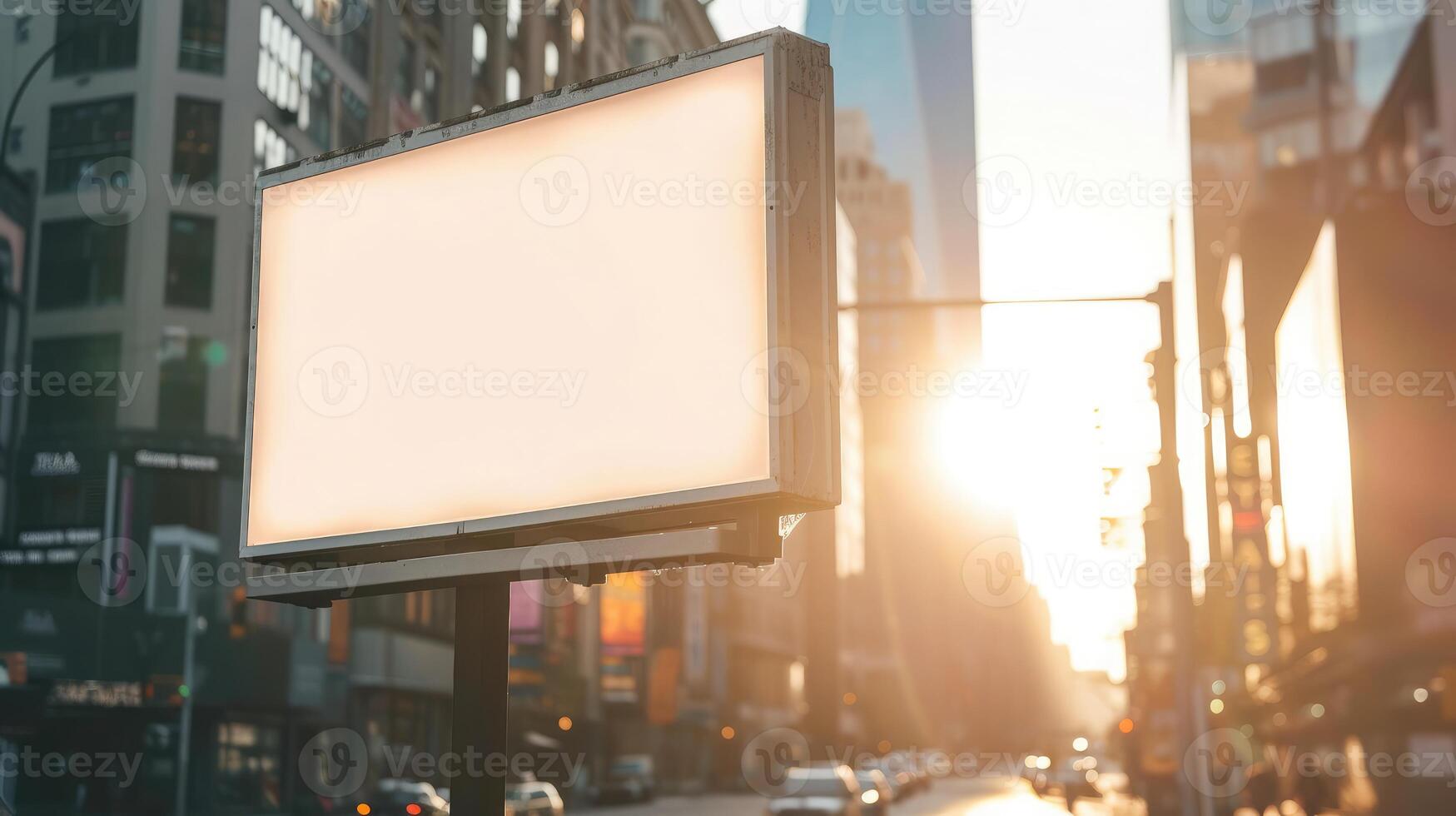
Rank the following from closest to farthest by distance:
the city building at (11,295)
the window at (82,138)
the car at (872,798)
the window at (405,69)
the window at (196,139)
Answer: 1. the city building at (11,295)
2. the car at (872,798)
3. the window at (82,138)
4. the window at (196,139)
5. the window at (405,69)

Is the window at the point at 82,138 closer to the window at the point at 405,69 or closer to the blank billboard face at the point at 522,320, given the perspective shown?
the window at the point at 405,69

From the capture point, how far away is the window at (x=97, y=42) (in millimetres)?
47531

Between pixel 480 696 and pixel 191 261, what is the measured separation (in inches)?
1855

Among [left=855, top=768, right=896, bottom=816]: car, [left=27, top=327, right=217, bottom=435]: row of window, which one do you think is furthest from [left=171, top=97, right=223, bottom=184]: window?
[left=855, top=768, right=896, bottom=816]: car

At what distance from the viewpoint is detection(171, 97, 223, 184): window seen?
4747 cm

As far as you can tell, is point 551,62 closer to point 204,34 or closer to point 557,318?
point 204,34

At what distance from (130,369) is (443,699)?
24778 mm

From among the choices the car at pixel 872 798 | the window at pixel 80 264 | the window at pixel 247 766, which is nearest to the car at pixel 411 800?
the car at pixel 872 798

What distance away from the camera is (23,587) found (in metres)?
45.1

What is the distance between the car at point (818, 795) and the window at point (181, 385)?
2307 cm

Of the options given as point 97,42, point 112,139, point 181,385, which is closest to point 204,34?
point 97,42

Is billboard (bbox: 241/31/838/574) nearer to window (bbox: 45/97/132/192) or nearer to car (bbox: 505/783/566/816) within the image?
car (bbox: 505/783/566/816)

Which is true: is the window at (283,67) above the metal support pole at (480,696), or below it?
above

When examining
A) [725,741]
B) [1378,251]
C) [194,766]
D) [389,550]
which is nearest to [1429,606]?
[1378,251]
